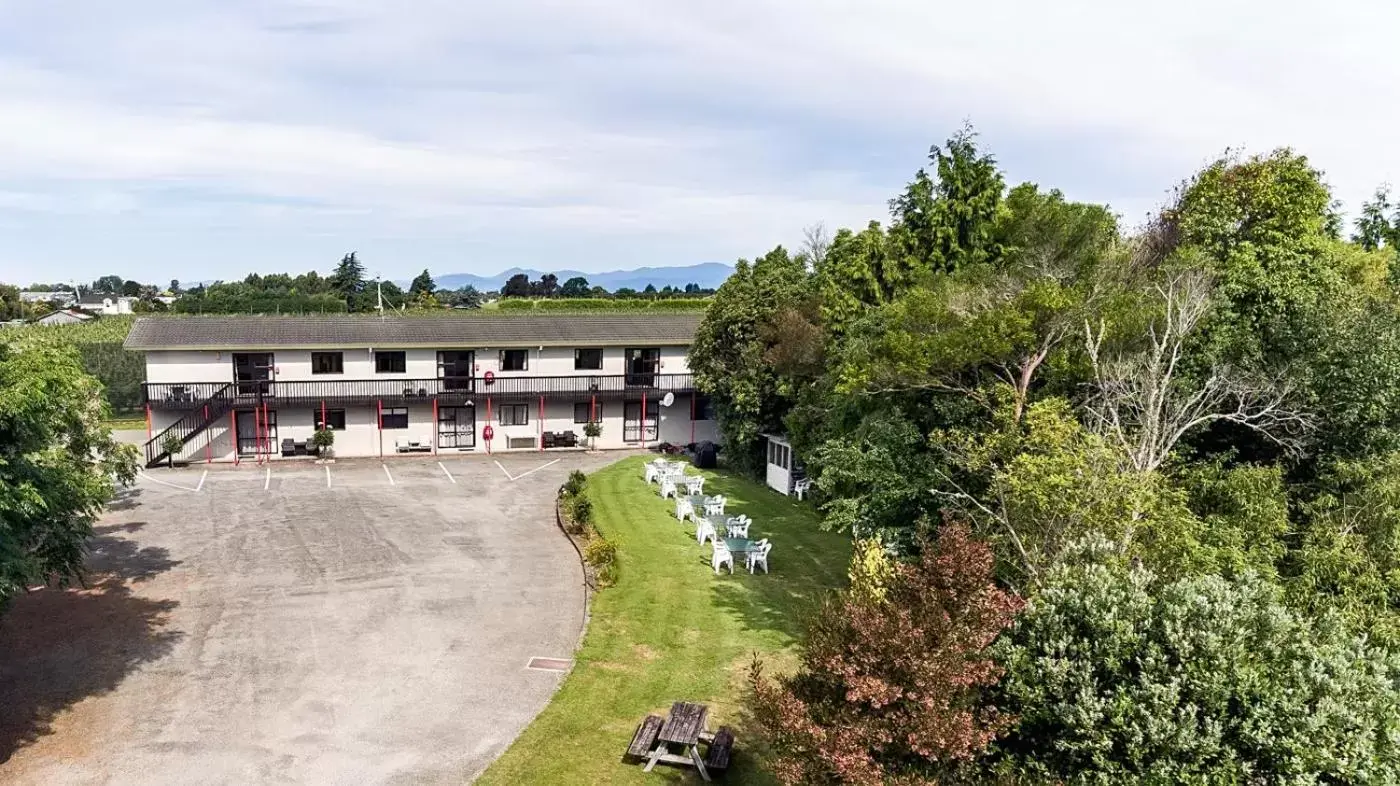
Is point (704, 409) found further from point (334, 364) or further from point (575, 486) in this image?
point (334, 364)

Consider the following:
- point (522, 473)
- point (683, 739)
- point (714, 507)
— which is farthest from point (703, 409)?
point (683, 739)

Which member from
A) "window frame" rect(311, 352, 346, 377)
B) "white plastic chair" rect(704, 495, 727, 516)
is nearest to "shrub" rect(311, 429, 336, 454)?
"window frame" rect(311, 352, 346, 377)

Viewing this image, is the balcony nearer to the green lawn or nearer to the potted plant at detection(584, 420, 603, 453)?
the potted plant at detection(584, 420, 603, 453)

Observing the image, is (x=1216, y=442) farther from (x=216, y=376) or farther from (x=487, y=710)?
(x=216, y=376)

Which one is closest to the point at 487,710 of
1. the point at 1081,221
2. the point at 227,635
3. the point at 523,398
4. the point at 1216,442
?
the point at 227,635

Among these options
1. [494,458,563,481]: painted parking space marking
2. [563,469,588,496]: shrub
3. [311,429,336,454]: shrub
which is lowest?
[494,458,563,481]: painted parking space marking

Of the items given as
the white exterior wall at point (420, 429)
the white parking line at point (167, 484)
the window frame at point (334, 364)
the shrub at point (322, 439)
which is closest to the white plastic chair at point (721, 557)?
the white exterior wall at point (420, 429)
